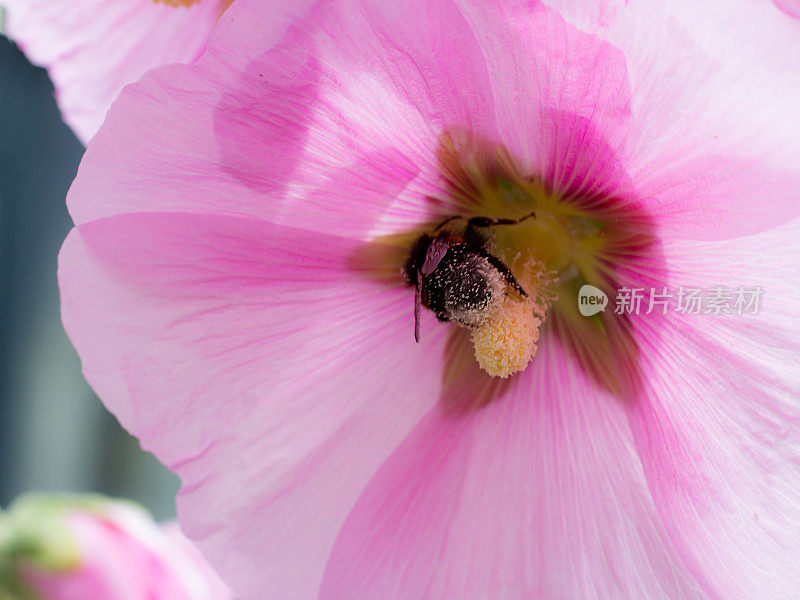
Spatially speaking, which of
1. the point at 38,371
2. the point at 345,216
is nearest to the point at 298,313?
the point at 345,216

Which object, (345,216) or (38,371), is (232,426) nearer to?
(345,216)

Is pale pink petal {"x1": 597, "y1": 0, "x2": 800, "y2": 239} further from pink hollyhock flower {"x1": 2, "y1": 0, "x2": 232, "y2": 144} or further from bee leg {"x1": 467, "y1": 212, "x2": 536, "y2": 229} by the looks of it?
pink hollyhock flower {"x1": 2, "y1": 0, "x2": 232, "y2": 144}

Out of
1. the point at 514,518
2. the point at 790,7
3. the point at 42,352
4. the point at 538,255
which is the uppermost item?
the point at 790,7

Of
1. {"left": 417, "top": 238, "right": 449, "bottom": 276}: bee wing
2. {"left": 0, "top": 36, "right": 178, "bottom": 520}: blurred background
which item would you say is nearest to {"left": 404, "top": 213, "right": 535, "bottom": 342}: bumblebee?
{"left": 417, "top": 238, "right": 449, "bottom": 276}: bee wing

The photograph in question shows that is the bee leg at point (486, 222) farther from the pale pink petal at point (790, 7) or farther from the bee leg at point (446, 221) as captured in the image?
the pale pink petal at point (790, 7)

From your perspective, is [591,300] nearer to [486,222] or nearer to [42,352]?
[486,222]

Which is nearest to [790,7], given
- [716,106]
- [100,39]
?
[716,106]
